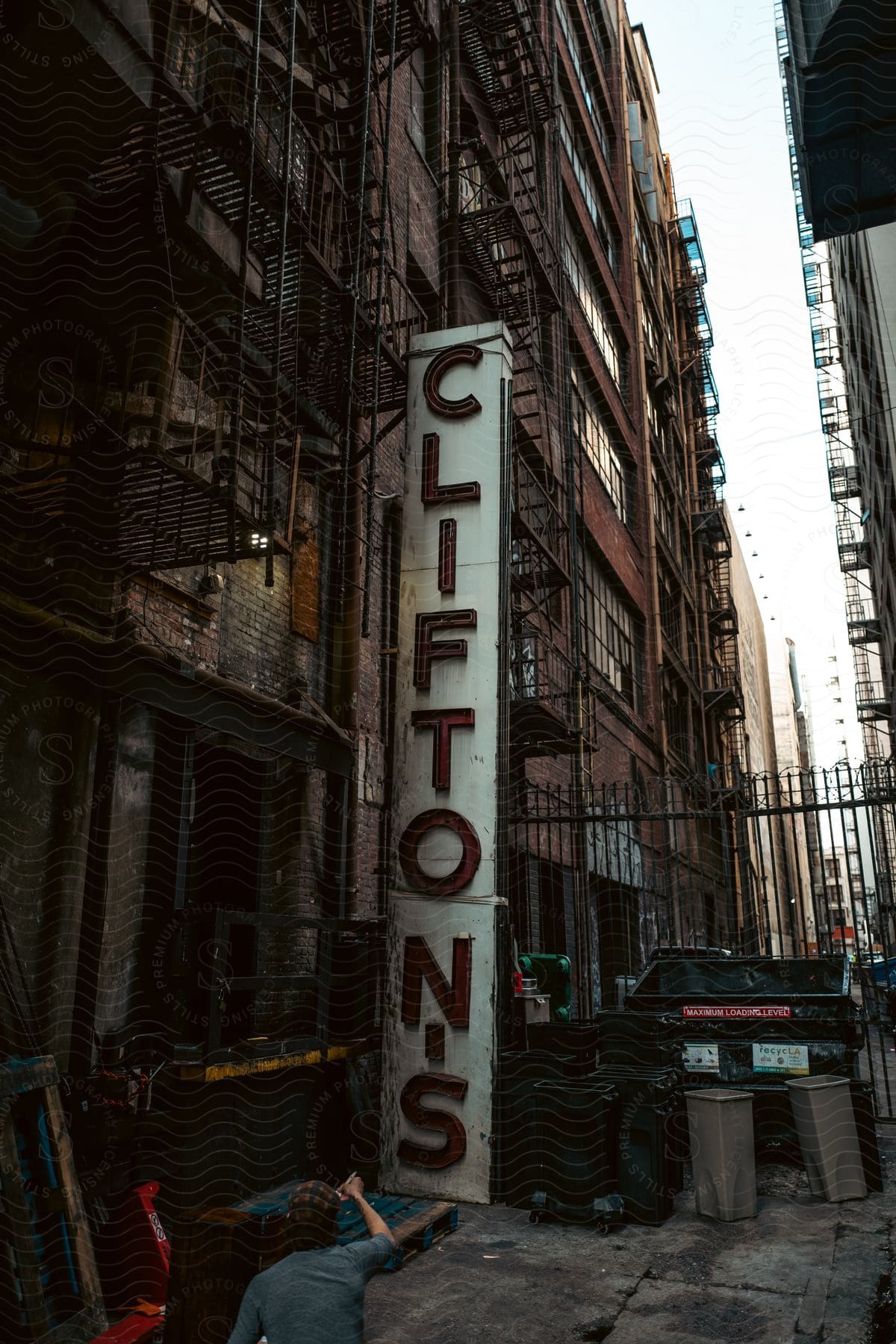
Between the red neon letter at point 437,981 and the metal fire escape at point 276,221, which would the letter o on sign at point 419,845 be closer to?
the red neon letter at point 437,981

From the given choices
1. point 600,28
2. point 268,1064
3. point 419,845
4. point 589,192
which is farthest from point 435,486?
point 600,28

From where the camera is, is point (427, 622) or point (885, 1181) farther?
point (427, 622)

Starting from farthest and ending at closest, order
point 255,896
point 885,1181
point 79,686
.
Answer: point 255,896 → point 885,1181 → point 79,686

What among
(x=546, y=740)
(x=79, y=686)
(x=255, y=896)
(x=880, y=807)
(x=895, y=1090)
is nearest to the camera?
(x=79, y=686)

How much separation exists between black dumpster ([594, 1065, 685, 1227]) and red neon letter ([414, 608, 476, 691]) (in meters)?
3.94

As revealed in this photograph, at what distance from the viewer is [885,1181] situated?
25.4 ft

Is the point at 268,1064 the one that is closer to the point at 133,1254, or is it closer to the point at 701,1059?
the point at 133,1254

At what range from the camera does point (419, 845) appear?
29.2 feet

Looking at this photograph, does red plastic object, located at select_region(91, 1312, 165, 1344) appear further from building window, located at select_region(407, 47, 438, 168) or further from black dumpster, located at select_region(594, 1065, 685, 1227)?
building window, located at select_region(407, 47, 438, 168)

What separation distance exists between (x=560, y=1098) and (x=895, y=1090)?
26.2ft

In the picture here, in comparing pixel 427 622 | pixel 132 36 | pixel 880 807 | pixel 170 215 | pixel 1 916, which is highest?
pixel 132 36

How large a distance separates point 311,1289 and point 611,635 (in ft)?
69.2

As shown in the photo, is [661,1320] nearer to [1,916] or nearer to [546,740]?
[1,916]

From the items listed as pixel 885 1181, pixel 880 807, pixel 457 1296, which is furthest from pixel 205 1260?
pixel 880 807
